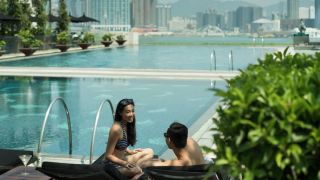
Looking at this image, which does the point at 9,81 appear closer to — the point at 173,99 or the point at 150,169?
the point at 173,99

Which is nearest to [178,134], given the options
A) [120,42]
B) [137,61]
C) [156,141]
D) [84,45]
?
[156,141]

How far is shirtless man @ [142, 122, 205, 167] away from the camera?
4.65 meters

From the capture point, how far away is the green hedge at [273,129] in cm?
198

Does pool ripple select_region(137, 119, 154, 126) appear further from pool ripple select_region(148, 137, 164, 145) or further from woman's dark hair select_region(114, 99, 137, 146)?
woman's dark hair select_region(114, 99, 137, 146)

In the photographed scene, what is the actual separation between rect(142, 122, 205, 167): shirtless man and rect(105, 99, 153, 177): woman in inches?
24.1

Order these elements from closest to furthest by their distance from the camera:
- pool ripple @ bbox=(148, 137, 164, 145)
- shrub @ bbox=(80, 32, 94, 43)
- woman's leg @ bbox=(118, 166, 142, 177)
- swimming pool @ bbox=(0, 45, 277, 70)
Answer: woman's leg @ bbox=(118, 166, 142, 177)
pool ripple @ bbox=(148, 137, 164, 145)
swimming pool @ bbox=(0, 45, 277, 70)
shrub @ bbox=(80, 32, 94, 43)

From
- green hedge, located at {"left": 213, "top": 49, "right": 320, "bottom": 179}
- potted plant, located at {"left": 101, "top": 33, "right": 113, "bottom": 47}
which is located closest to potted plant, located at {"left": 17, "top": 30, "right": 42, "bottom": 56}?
potted plant, located at {"left": 101, "top": 33, "right": 113, "bottom": 47}

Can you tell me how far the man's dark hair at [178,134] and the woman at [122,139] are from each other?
0.85 meters

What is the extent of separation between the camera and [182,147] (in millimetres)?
4871

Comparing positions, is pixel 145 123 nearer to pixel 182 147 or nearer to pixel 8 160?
pixel 8 160

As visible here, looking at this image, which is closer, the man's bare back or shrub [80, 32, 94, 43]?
the man's bare back

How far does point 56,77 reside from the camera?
19484mm

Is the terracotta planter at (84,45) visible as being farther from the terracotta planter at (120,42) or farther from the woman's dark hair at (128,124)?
the woman's dark hair at (128,124)

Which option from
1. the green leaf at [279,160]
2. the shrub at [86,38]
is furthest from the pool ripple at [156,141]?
the shrub at [86,38]
